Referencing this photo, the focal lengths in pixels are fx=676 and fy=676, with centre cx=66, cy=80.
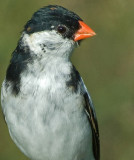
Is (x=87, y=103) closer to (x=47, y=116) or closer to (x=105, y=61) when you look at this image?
(x=47, y=116)

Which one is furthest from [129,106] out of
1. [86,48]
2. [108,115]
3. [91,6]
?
[91,6]

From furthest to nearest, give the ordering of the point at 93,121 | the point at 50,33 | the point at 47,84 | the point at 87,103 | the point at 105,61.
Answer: the point at 105,61, the point at 93,121, the point at 87,103, the point at 50,33, the point at 47,84

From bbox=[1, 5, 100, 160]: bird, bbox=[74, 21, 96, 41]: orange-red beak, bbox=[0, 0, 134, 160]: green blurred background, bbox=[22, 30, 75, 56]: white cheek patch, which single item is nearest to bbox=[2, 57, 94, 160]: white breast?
bbox=[1, 5, 100, 160]: bird

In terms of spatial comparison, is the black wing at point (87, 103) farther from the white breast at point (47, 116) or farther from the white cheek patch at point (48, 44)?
the white cheek patch at point (48, 44)

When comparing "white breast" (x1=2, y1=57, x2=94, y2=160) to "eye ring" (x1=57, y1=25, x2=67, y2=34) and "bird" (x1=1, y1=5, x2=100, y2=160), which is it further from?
"eye ring" (x1=57, y1=25, x2=67, y2=34)

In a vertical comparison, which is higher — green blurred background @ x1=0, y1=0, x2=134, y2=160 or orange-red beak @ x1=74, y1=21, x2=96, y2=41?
orange-red beak @ x1=74, y1=21, x2=96, y2=41

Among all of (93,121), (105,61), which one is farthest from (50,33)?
(105,61)

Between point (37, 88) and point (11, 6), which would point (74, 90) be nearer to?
point (37, 88)
